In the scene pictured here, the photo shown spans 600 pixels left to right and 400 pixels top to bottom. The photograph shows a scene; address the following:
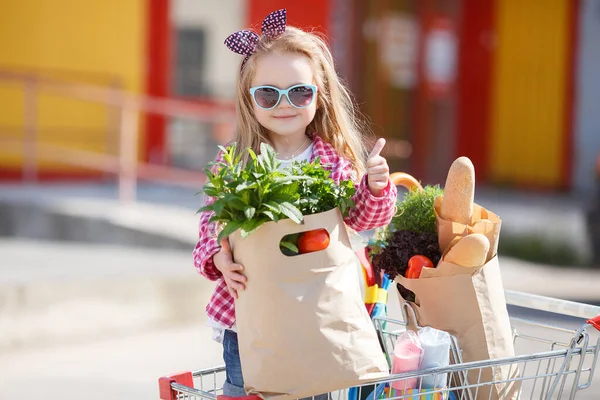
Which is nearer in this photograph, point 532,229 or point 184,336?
point 184,336

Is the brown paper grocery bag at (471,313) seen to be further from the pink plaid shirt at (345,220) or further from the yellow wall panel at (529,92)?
the yellow wall panel at (529,92)

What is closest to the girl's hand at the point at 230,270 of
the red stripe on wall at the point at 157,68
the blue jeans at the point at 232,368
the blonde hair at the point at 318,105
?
the blue jeans at the point at 232,368

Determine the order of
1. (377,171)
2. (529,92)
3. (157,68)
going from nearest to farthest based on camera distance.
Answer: (377,171) < (157,68) < (529,92)

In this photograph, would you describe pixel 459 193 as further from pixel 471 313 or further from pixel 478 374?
pixel 478 374

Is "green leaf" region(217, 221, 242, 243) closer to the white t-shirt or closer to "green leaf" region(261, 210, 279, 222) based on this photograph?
"green leaf" region(261, 210, 279, 222)

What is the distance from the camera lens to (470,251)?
2.95m

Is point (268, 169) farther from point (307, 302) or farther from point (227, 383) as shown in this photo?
point (227, 383)

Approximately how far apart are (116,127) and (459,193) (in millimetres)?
8969

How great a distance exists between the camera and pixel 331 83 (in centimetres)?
330

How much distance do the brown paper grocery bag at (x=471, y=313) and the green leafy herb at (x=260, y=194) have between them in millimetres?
491

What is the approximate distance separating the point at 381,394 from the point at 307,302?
46cm

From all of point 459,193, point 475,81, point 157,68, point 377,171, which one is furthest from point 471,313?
point 475,81

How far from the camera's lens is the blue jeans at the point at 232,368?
308cm

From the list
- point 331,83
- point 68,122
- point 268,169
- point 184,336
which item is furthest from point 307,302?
point 68,122
